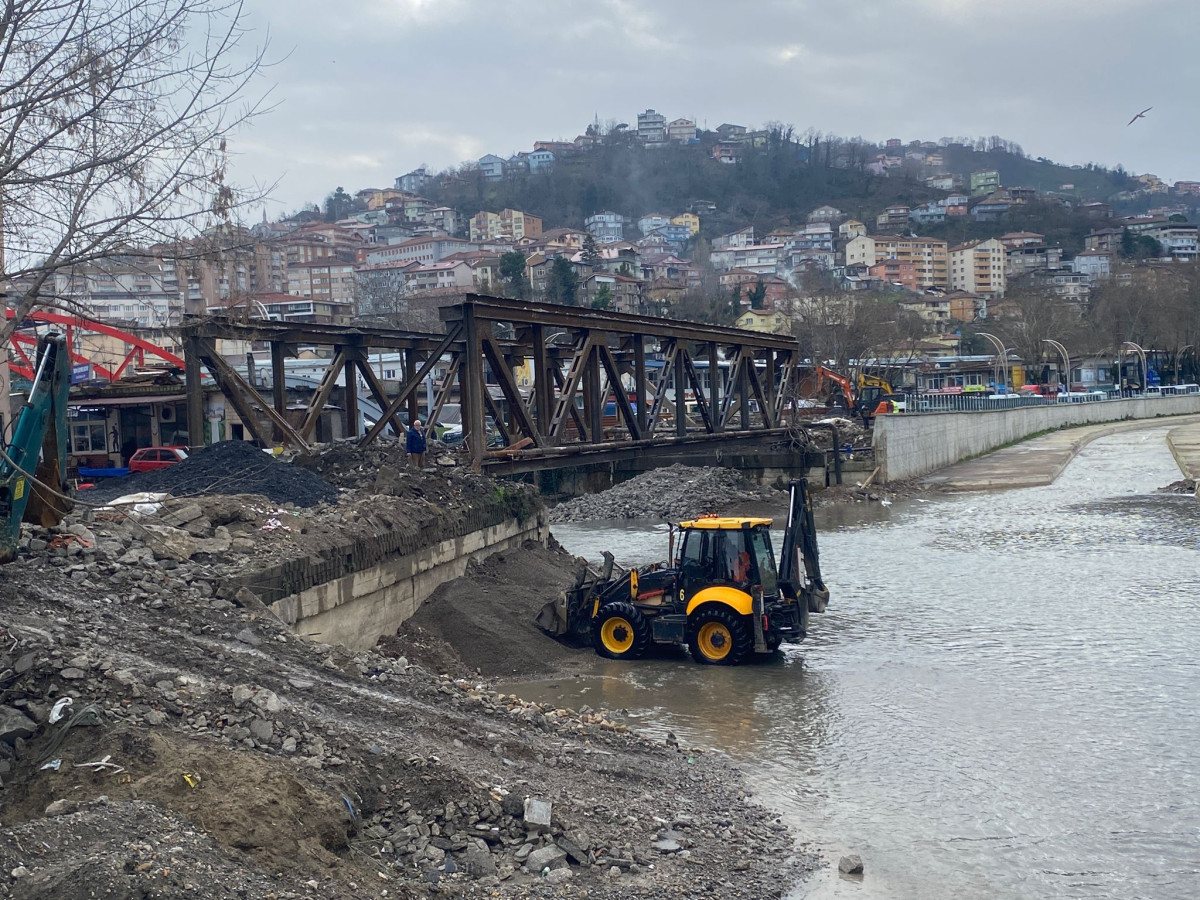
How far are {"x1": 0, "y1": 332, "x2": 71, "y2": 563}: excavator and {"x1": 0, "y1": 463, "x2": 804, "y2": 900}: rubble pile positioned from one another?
0.31 meters

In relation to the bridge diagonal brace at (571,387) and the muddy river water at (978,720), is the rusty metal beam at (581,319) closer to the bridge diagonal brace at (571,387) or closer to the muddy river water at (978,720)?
the bridge diagonal brace at (571,387)

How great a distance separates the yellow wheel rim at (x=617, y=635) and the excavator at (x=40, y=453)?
6794mm

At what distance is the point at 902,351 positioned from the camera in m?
88.8

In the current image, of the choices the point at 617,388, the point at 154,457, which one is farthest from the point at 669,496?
the point at 154,457

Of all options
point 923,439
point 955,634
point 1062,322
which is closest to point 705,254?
point 1062,322

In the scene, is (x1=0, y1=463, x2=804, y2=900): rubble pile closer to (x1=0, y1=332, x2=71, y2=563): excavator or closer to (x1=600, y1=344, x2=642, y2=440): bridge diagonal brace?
(x1=0, y1=332, x2=71, y2=563): excavator

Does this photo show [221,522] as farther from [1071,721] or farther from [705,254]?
[705,254]

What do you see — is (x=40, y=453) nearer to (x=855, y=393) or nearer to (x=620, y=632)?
(x=620, y=632)

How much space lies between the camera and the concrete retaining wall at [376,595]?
1264cm

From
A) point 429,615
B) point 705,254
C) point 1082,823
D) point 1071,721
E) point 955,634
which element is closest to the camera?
point 1082,823

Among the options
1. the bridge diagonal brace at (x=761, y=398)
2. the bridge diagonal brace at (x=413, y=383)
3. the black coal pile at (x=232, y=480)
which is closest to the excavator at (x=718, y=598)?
the black coal pile at (x=232, y=480)

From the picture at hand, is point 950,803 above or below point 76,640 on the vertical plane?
below

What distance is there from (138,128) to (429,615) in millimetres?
7868

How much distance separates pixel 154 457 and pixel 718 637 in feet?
62.3
